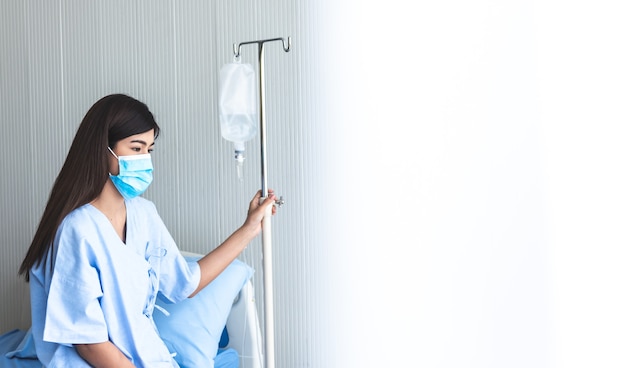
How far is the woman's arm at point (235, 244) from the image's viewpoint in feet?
6.01

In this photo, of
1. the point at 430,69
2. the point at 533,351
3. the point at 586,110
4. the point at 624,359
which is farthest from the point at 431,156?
the point at 624,359

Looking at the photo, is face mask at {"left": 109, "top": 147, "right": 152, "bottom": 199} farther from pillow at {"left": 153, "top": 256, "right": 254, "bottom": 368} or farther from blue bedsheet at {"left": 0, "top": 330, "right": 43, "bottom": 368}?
blue bedsheet at {"left": 0, "top": 330, "right": 43, "bottom": 368}

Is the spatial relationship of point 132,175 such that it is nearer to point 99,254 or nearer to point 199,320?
point 99,254

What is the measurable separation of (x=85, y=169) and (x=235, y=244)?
1.45 feet

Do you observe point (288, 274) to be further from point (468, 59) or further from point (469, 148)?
point (468, 59)

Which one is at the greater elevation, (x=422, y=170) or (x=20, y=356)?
(x=422, y=170)

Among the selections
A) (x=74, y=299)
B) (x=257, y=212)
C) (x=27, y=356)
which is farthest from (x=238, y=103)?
(x=27, y=356)

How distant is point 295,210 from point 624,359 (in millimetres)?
1022

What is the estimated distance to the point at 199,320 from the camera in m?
2.01

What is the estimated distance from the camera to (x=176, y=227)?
2449 millimetres

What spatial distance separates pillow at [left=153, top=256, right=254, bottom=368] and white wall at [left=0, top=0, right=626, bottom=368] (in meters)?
0.24

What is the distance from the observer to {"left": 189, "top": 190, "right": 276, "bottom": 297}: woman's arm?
183cm

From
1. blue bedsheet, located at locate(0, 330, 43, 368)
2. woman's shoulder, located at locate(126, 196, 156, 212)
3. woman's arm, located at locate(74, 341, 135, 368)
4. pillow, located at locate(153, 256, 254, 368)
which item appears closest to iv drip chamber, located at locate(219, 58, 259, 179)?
woman's shoulder, located at locate(126, 196, 156, 212)

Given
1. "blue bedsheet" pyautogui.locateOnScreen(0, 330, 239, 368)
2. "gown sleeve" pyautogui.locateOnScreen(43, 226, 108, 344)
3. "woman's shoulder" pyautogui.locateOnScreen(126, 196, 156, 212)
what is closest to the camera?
"gown sleeve" pyautogui.locateOnScreen(43, 226, 108, 344)
